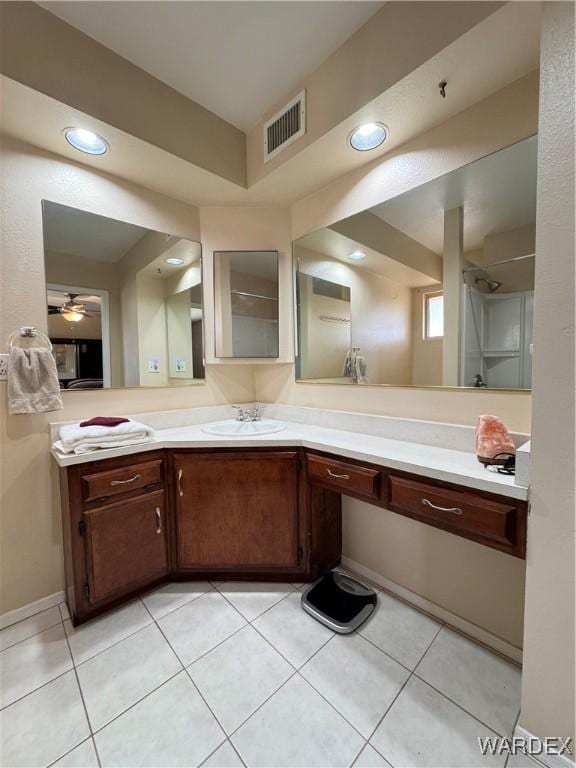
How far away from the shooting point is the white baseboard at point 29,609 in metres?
1.52

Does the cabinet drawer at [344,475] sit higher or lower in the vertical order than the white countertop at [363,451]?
lower

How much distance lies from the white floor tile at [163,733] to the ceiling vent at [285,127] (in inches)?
98.4

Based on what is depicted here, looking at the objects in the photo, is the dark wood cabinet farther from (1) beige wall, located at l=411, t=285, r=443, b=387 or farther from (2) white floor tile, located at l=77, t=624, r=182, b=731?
(1) beige wall, located at l=411, t=285, r=443, b=387

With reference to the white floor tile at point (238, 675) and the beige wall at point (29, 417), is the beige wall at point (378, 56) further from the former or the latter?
the white floor tile at point (238, 675)

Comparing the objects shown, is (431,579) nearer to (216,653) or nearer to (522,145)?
(216,653)

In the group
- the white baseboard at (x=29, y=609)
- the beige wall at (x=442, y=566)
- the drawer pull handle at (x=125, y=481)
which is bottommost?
the white baseboard at (x=29, y=609)

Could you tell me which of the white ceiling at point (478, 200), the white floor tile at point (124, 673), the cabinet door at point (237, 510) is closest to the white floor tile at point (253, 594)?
the cabinet door at point (237, 510)

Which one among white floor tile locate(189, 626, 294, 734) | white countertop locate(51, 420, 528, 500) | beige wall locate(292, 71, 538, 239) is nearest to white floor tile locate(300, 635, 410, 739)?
white floor tile locate(189, 626, 294, 734)

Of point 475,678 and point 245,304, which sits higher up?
point 245,304

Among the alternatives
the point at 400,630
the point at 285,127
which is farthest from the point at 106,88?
the point at 400,630

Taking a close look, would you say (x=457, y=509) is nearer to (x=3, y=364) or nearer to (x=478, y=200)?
(x=478, y=200)

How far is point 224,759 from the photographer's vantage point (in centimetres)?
99

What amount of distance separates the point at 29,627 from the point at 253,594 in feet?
3.55

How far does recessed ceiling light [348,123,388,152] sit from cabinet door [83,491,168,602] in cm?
206
